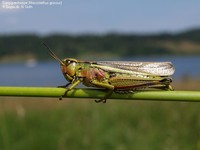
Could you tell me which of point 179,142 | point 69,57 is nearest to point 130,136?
point 179,142

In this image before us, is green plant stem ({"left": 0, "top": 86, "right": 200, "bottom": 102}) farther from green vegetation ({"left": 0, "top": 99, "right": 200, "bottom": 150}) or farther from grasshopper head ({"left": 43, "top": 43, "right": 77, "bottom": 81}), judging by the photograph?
green vegetation ({"left": 0, "top": 99, "right": 200, "bottom": 150})

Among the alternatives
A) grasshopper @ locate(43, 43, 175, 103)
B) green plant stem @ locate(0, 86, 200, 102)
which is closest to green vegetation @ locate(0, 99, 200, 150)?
grasshopper @ locate(43, 43, 175, 103)

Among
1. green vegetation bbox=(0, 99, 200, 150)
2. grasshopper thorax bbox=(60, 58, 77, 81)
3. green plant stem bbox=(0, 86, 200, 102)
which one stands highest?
grasshopper thorax bbox=(60, 58, 77, 81)

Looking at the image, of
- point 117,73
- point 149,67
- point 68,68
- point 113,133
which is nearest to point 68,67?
point 68,68

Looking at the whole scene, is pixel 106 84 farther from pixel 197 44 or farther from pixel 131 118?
pixel 197 44

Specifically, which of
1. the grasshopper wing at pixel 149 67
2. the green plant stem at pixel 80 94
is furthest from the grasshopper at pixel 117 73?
the green plant stem at pixel 80 94

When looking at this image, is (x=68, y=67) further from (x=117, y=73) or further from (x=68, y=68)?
(x=117, y=73)

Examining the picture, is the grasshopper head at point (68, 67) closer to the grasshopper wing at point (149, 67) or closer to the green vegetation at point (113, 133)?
the grasshopper wing at point (149, 67)
